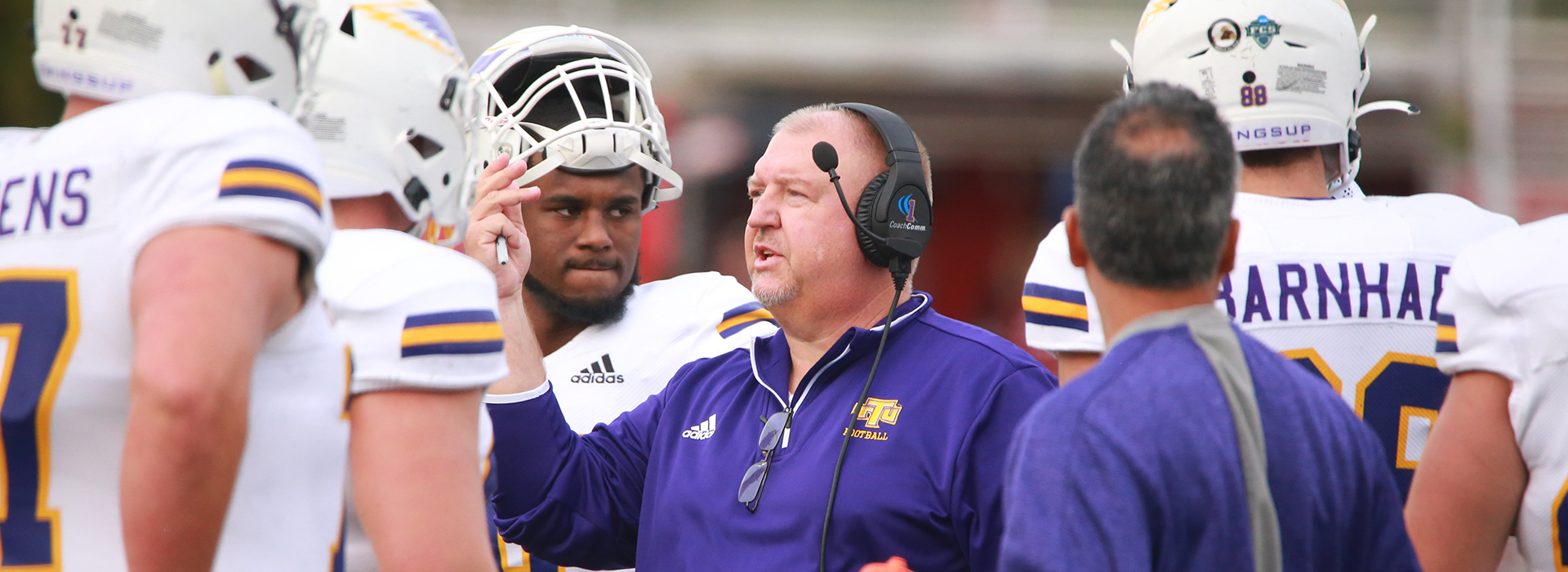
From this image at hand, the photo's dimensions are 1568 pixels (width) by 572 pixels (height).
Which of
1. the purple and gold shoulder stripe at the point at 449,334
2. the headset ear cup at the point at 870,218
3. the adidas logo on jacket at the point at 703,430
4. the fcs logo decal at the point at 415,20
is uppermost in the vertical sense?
the fcs logo decal at the point at 415,20

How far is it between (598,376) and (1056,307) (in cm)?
154

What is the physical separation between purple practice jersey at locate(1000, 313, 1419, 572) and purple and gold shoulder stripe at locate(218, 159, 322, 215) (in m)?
0.91

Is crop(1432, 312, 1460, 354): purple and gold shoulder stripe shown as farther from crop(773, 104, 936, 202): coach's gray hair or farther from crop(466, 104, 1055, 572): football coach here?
crop(773, 104, 936, 202): coach's gray hair

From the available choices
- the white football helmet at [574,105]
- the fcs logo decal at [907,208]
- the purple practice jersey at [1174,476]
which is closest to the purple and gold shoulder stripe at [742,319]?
the white football helmet at [574,105]

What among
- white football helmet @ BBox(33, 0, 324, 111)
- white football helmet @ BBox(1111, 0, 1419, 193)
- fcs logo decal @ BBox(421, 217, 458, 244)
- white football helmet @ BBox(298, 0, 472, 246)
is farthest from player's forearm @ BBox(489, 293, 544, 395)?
white football helmet @ BBox(1111, 0, 1419, 193)

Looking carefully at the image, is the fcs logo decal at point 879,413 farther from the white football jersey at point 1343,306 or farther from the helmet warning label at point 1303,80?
the helmet warning label at point 1303,80

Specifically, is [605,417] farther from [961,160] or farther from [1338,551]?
[961,160]

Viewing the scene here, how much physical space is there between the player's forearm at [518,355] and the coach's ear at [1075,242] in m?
1.43

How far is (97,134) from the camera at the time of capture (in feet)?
5.36

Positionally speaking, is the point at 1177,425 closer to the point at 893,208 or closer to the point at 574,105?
the point at 893,208

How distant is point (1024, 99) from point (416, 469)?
11.3 metres

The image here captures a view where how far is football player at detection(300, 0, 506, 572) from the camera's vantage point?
1817 mm

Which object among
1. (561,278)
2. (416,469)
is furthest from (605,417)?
(416,469)

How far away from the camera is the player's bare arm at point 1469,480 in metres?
2.09
